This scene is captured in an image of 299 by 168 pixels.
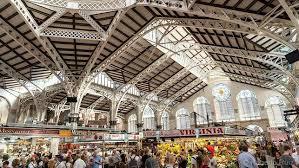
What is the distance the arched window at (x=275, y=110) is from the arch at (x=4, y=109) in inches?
1351

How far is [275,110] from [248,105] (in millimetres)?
3576

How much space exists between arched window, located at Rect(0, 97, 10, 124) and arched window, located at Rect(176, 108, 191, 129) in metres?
25.1

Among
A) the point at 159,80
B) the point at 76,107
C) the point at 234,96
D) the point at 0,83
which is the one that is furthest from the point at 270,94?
the point at 0,83

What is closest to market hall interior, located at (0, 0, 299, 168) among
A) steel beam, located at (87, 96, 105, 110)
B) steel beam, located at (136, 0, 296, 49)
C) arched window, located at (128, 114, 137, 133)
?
steel beam, located at (136, 0, 296, 49)

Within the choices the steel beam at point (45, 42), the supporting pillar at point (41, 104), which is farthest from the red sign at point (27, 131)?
the supporting pillar at point (41, 104)

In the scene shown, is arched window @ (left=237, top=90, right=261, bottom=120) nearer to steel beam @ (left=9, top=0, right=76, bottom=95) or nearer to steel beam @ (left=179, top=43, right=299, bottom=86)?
steel beam @ (left=179, top=43, right=299, bottom=86)

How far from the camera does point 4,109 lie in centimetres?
2745

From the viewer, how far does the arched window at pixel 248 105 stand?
110 feet

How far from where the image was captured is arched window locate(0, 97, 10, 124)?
27.3 m

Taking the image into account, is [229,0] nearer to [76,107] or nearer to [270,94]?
[76,107]

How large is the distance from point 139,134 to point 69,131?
6.24 m

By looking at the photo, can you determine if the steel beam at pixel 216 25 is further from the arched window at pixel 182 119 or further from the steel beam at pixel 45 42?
the arched window at pixel 182 119

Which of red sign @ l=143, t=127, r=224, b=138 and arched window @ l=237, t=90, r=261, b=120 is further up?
arched window @ l=237, t=90, r=261, b=120

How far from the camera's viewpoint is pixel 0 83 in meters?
25.0
